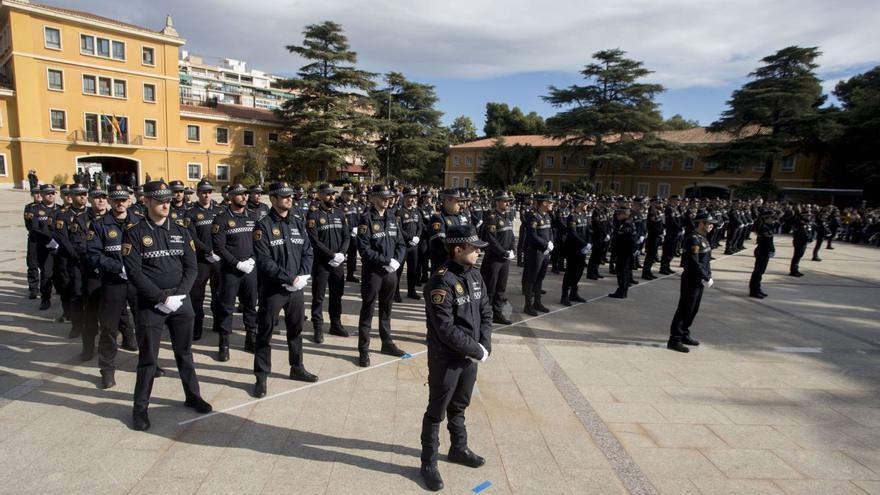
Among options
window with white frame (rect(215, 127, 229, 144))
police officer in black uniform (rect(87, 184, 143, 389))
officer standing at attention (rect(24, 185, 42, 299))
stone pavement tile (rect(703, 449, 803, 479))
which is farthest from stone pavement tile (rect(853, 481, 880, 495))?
window with white frame (rect(215, 127, 229, 144))

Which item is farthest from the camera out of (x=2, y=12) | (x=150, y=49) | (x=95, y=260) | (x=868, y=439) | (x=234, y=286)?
(x=150, y=49)

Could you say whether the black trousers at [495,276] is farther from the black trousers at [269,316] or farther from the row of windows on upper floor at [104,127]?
the row of windows on upper floor at [104,127]

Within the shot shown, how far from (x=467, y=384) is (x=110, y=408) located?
11.8 ft

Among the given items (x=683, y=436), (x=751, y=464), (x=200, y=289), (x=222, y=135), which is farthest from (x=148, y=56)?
(x=751, y=464)

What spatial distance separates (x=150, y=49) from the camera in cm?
3784

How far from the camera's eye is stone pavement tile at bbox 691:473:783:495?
358 centimetres

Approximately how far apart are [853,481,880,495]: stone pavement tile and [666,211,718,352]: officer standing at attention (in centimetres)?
303

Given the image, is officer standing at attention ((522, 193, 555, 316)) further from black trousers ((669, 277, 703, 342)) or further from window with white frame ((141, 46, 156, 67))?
window with white frame ((141, 46, 156, 67))

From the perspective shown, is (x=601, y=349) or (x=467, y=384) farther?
(x=601, y=349)

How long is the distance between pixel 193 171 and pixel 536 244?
42310 mm

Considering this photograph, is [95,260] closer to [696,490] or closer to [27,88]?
[696,490]

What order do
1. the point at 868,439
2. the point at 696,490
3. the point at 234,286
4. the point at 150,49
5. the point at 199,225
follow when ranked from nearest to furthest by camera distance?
the point at 696,490 < the point at 868,439 < the point at 234,286 < the point at 199,225 < the point at 150,49

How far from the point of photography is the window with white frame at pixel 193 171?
136ft

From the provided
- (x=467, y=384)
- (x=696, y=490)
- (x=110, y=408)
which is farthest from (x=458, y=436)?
(x=110, y=408)
